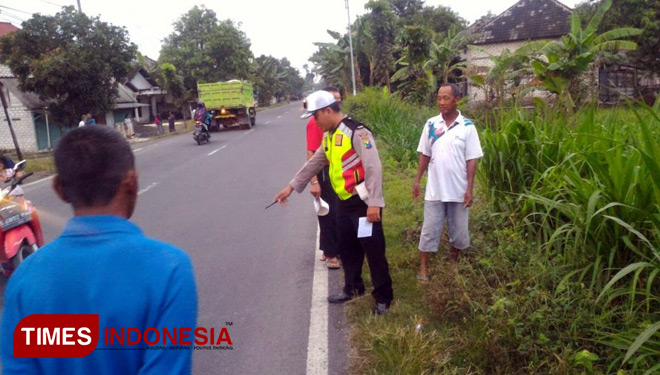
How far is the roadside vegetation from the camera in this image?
3234mm

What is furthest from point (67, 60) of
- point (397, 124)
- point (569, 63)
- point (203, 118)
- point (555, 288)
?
point (555, 288)

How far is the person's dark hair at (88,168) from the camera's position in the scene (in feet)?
5.54

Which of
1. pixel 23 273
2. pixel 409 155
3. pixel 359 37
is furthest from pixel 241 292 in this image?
pixel 359 37

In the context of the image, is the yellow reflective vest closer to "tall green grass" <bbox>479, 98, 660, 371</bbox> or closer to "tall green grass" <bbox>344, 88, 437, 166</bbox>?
"tall green grass" <bbox>479, 98, 660, 371</bbox>

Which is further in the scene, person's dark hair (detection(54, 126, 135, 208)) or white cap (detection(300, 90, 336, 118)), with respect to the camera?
white cap (detection(300, 90, 336, 118))

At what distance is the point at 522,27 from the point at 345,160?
96.3ft

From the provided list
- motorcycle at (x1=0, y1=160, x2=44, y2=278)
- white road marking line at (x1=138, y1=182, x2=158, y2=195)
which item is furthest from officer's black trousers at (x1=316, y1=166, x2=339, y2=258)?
white road marking line at (x1=138, y1=182, x2=158, y2=195)

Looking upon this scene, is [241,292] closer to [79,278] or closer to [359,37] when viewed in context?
[79,278]

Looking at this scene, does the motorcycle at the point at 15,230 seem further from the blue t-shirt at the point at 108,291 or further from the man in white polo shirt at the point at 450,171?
the blue t-shirt at the point at 108,291

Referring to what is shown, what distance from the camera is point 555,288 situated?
12.2 ft

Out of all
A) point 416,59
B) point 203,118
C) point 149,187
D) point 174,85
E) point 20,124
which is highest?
point 174,85

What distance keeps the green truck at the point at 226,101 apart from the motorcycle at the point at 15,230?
23.2 m

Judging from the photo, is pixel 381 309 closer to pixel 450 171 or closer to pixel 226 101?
pixel 450 171

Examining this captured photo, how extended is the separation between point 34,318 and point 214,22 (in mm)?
51697
